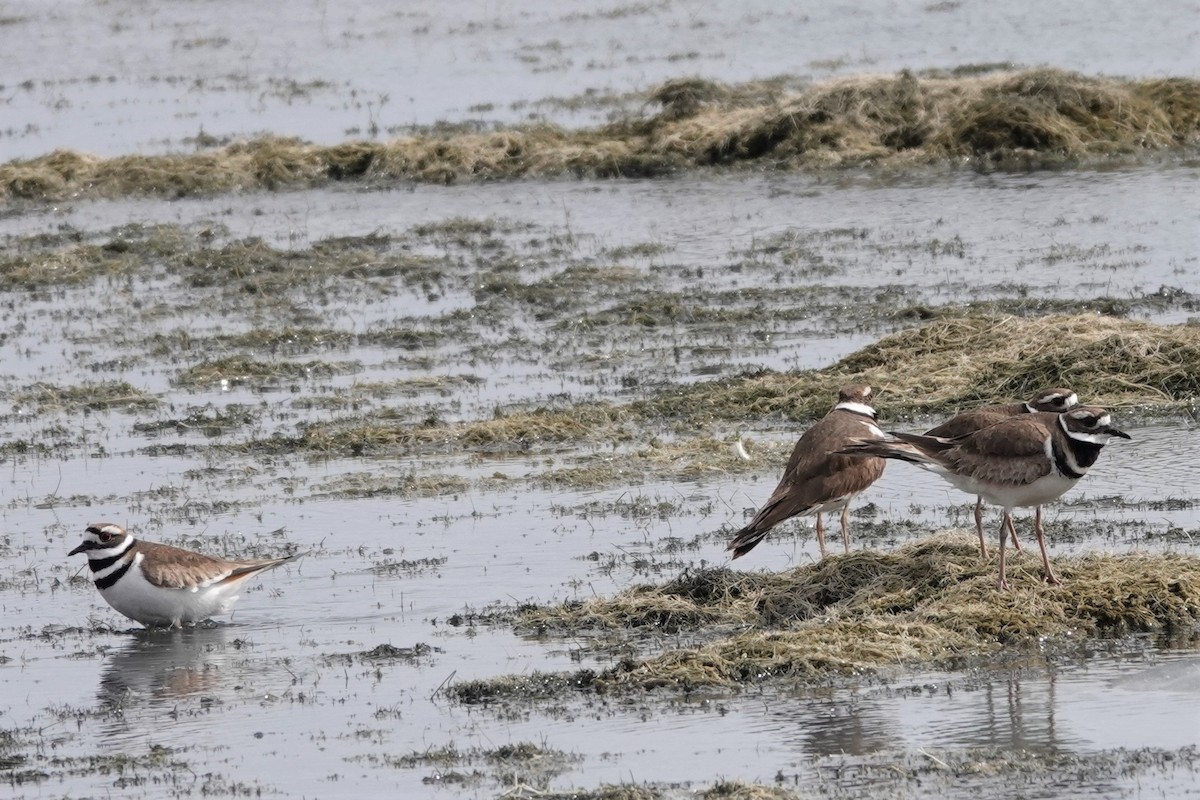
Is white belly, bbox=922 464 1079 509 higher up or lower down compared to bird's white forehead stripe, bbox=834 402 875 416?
lower down

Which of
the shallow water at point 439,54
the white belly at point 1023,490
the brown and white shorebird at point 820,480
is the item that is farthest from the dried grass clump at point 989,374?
the shallow water at point 439,54

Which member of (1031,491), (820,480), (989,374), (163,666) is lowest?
(163,666)

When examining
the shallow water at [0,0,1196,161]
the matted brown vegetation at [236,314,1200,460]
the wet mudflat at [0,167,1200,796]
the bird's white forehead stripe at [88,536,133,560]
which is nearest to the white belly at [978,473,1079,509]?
the wet mudflat at [0,167,1200,796]

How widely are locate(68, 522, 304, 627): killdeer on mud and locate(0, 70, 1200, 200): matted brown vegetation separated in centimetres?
1668

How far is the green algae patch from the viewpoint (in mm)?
9523

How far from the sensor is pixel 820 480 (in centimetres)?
1147

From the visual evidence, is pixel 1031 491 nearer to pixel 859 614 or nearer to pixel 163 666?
pixel 859 614

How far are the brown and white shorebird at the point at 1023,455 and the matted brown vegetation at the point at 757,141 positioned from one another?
16.2m

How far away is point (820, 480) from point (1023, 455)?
5.08 feet

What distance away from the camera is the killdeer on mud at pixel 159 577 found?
1133cm

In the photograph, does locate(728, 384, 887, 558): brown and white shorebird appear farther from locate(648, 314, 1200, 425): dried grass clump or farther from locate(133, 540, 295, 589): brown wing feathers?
locate(648, 314, 1200, 425): dried grass clump

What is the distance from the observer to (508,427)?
15289mm

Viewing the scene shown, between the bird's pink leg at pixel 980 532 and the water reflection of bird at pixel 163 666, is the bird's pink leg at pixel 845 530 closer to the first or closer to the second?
the bird's pink leg at pixel 980 532

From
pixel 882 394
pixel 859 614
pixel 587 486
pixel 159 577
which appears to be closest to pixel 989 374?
pixel 882 394
